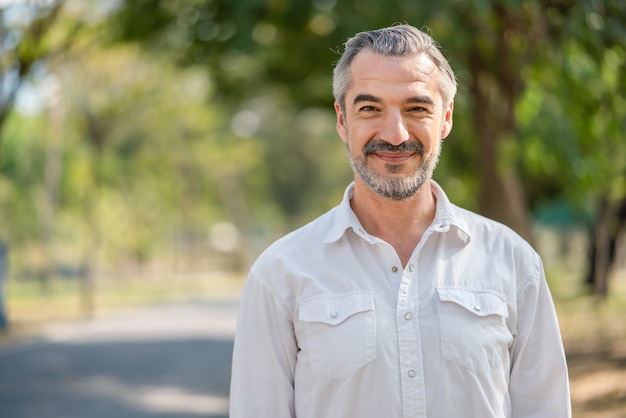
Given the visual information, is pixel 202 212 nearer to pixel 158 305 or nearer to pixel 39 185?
pixel 39 185

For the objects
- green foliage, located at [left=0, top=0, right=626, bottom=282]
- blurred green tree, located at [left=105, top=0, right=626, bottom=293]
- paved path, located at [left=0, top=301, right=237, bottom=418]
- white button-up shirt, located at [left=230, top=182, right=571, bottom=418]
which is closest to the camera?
white button-up shirt, located at [left=230, top=182, right=571, bottom=418]

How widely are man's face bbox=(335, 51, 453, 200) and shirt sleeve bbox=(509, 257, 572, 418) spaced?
416 millimetres

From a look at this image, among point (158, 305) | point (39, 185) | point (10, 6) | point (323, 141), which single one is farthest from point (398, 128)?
point (323, 141)

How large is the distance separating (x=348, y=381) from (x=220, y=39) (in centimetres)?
939

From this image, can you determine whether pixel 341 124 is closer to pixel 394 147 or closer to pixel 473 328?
pixel 394 147

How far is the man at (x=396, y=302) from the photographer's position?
2426 millimetres

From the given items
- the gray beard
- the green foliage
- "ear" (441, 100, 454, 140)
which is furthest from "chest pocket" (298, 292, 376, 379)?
the green foliage

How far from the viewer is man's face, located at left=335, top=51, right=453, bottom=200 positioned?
2.48 m

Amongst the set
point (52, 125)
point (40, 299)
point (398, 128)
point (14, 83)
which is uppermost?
point (52, 125)

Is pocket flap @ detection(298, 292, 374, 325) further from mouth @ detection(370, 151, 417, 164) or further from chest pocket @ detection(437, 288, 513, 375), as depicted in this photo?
mouth @ detection(370, 151, 417, 164)

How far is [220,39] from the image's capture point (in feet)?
37.5

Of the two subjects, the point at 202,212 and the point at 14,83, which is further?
the point at 202,212

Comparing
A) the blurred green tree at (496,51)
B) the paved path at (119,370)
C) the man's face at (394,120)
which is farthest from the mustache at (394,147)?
the paved path at (119,370)

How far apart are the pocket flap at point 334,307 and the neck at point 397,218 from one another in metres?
0.18
